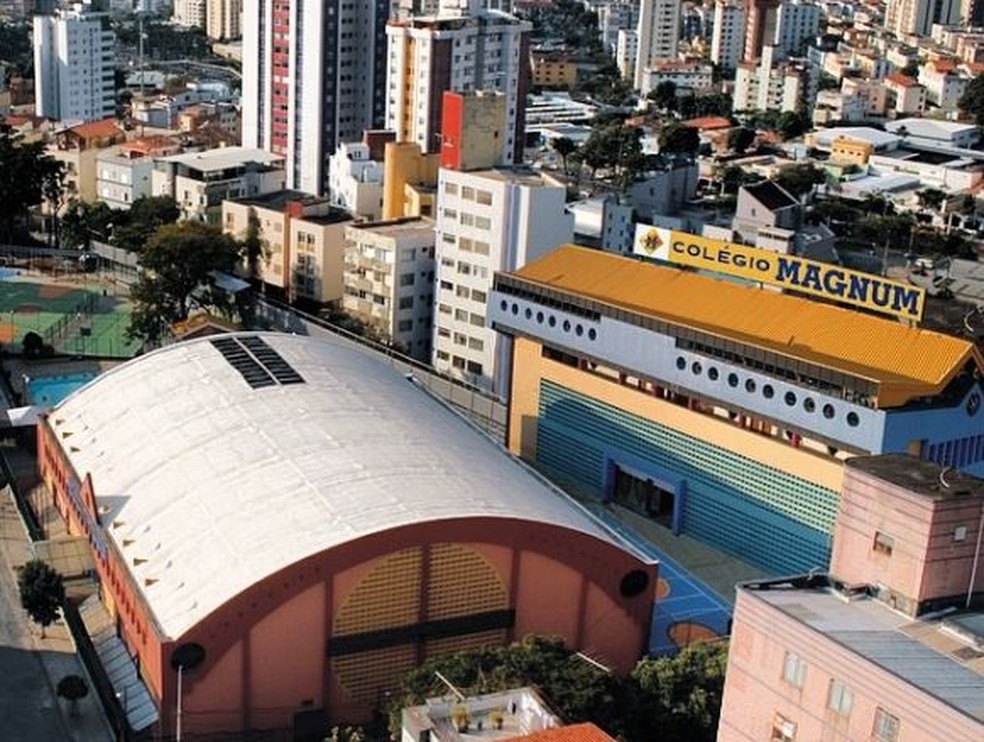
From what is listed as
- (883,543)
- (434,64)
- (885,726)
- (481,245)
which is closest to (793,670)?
(885,726)

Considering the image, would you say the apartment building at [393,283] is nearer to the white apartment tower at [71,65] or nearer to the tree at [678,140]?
the tree at [678,140]

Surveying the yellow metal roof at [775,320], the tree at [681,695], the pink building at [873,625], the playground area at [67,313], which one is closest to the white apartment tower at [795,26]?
the playground area at [67,313]

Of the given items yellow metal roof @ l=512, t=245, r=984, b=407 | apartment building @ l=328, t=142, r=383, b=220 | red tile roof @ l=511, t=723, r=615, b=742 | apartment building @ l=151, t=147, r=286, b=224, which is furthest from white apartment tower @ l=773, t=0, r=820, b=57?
red tile roof @ l=511, t=723, r=615, b=742

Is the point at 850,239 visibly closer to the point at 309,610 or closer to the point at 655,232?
the point at 655,232

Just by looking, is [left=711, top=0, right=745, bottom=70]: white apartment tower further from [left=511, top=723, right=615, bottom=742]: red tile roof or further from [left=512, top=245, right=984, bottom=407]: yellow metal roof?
[left=511, top=723, right=615, bottom=742]: red tile roof

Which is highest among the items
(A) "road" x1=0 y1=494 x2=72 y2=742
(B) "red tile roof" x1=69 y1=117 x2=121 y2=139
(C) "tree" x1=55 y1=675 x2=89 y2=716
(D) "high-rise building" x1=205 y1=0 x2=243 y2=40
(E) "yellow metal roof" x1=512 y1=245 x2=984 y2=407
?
(D) "high-rise building" x1=205 y1=0 x2=243 y2=40

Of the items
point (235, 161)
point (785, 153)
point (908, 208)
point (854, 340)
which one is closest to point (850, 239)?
point (908, 208)
